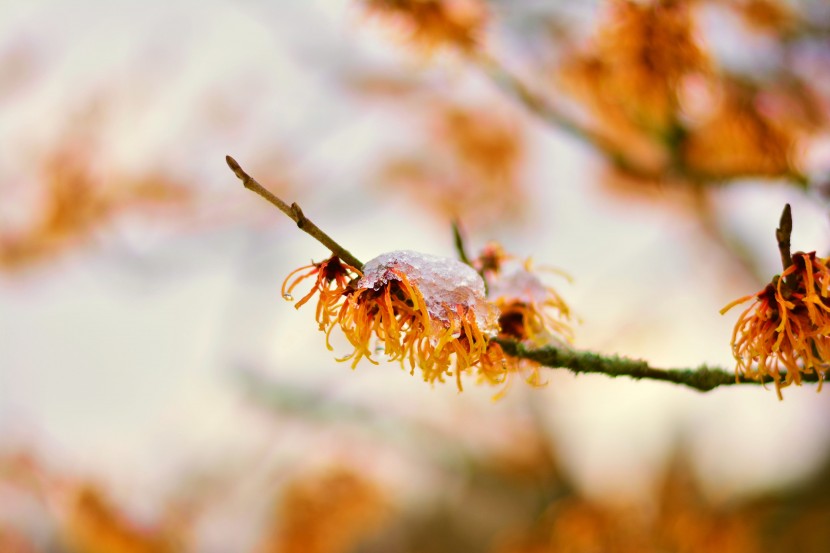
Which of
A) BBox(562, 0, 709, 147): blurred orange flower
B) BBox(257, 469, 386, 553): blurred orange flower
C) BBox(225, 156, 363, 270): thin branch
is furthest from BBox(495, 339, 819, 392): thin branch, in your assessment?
BBox(257, 469, 386, 553): blurred orange flower

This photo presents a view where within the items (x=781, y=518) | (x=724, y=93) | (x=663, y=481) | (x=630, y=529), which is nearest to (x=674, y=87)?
(x=724, y=93)

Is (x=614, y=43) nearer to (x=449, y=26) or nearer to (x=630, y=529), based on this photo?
(x=449, y=26)

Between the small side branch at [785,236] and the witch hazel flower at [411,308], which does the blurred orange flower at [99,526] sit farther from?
the small side branch at [785,236]

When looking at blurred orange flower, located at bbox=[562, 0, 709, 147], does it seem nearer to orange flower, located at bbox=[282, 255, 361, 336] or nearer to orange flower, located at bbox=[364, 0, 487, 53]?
orange flower, located at bbox=[364, 0, 487, 53]


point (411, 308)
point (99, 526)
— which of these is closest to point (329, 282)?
point (411, 308)

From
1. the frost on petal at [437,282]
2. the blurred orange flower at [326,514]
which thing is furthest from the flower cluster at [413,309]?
the blurred orange flower at [326,514]

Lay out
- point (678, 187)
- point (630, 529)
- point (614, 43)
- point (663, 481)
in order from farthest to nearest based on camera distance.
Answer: point (663, 481)
point (630, 529)
point (678, 187)
point (614, 43)

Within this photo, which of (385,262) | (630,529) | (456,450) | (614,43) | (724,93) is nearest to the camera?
(385,262)

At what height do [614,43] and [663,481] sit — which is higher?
[663,481]
